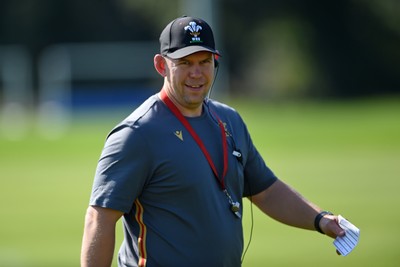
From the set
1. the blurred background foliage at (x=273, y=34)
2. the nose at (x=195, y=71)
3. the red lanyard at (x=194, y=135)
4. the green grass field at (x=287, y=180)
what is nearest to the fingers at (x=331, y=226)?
the red lanyard at (x=194, y=135)

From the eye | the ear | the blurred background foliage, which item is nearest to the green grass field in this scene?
the ear

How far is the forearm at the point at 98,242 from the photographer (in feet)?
16.8

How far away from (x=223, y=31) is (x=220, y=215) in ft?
155

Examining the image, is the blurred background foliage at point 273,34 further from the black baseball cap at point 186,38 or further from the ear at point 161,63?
the black baseball cap at point 186,38

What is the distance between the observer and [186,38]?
5.32 m

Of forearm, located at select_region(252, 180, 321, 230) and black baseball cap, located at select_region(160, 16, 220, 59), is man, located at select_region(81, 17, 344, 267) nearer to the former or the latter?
black baseball cap, located at select_region(160, 16, 220, 59)

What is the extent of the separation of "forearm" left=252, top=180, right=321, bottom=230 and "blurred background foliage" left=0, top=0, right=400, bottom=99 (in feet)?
126

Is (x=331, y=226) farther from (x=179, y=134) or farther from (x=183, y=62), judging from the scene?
(x=183, y=62)

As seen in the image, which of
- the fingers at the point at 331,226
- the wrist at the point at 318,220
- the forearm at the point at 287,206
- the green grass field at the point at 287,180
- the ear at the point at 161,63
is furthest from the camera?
the green grass field at the point at 287,180

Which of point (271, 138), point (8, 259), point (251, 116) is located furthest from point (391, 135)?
point (8, 259)

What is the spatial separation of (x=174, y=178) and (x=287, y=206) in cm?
106

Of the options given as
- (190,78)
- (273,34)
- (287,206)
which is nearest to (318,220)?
(287,206)

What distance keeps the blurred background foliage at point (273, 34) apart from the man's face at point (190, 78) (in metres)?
39.0

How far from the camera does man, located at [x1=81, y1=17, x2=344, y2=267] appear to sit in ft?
16.9
